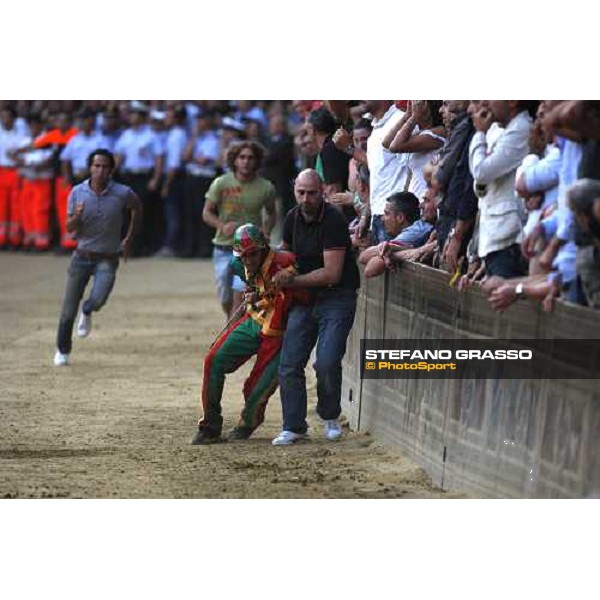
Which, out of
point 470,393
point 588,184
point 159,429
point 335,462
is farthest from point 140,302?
point 588,184

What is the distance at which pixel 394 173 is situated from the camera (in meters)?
10.9

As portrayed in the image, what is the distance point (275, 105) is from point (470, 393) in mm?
7455

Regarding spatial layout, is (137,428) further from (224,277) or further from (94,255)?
(94,255)

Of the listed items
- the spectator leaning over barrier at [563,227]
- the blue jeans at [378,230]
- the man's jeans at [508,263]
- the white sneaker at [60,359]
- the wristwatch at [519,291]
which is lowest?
the white sneaker at [60,359]

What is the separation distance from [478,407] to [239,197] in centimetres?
541

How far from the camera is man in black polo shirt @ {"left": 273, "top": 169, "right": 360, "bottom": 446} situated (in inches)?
414

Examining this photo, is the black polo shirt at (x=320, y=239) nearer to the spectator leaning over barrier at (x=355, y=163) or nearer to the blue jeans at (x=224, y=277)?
the spectator leaning over barrier at (x=355, y=163)

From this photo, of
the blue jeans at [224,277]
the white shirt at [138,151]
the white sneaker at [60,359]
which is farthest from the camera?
the white sneaker at [60,359]

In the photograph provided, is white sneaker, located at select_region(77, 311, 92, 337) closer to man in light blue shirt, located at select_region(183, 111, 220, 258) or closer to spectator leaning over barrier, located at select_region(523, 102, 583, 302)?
man in light blue shirt, located at select_region(183, 111, 220, 258)

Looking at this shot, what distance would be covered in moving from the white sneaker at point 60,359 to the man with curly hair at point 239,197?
4.88 ft

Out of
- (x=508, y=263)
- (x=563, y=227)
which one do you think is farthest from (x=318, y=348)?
(x=563, y=227)

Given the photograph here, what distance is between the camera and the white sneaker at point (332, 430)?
35.9ft

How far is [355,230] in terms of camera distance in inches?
443

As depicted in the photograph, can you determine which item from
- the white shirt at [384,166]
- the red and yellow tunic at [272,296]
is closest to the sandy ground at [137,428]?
the red and yellow tunic at [272,296]
